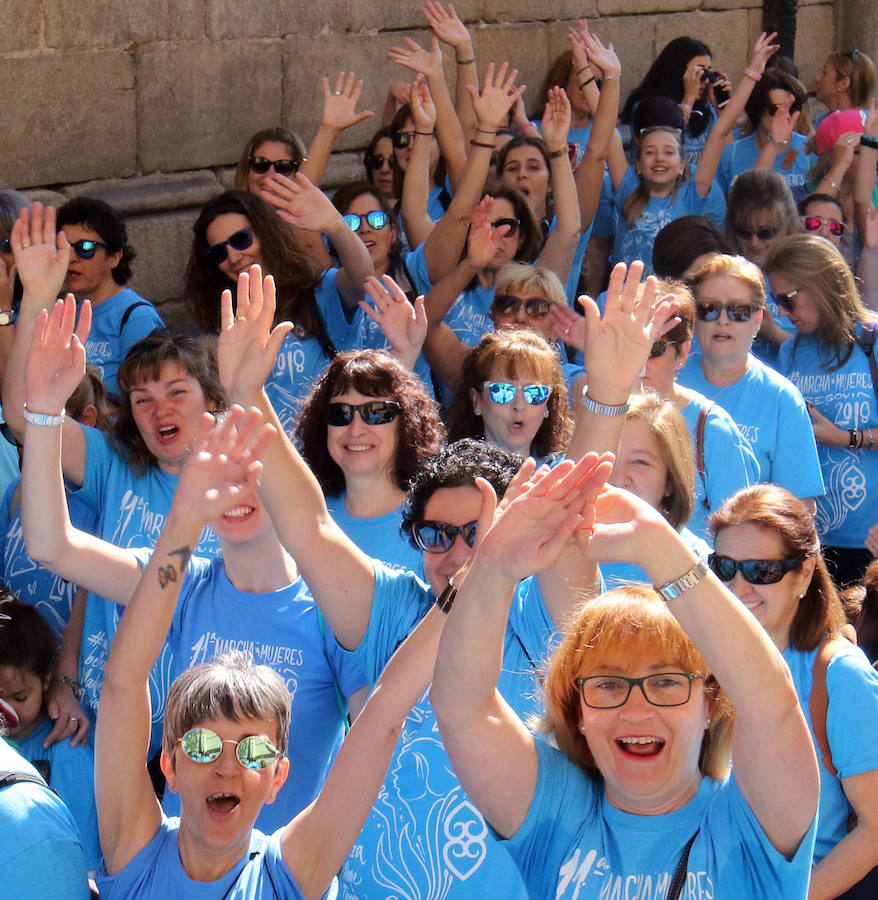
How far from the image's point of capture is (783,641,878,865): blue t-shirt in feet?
8.57

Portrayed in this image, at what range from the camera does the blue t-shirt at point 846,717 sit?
8.57 feet

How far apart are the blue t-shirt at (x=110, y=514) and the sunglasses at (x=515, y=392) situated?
2.77 feet

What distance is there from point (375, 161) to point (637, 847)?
405cm

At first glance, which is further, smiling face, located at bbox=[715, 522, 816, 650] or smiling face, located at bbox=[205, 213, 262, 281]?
smiling face, located at bbox=[205, 213, 262, 281]

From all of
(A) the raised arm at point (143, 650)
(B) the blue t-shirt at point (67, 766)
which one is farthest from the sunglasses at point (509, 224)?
(A) the raised arm at point (143, 650)

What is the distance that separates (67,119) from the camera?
5.22 meters

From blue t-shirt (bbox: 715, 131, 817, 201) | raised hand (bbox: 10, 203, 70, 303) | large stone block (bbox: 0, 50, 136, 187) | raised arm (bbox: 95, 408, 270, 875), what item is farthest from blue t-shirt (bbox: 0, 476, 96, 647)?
blue t-shirt (bbox: 715, 131, 817, 201)

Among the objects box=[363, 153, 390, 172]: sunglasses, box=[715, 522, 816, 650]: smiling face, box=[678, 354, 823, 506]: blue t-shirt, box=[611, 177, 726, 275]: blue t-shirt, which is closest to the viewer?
box=[715, 522, 816, 650]: smiling face

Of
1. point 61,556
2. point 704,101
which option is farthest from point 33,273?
point 704,101

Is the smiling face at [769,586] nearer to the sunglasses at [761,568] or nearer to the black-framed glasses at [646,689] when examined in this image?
→ the sunglasses at [761,568]

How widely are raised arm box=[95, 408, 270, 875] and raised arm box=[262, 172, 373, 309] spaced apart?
6.83 feet

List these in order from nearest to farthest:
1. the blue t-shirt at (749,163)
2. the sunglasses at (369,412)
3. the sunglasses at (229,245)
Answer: the sunglasses at (369,412) → the sunglasses at (229,245) → the blue t-shirt at (749,163)

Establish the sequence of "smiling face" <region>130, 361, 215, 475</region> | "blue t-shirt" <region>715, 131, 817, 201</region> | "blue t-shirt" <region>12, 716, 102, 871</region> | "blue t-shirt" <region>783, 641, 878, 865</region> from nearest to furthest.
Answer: "blue t-shirt" <region>783, 641, 878, 865</region> → "blue t-shirt" <region>12, 716, 102, 871</region> → "smiling face" <region>130, 361, 215, 475</region> → "blue t-shirt" <region>715, 131, 817, 201</region>

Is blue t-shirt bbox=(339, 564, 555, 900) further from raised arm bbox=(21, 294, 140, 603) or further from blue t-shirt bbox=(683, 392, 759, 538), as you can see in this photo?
blue t-shirt bbox=(683, 392, 759, 538)
